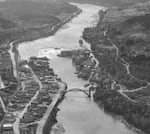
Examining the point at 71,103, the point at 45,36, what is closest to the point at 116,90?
the point at 71,103

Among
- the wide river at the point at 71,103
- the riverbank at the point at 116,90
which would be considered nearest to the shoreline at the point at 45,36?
the wide river at the point at 71,103

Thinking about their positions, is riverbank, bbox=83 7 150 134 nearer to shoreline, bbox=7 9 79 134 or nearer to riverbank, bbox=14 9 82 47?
shoreline, bbox=7 9 79 134

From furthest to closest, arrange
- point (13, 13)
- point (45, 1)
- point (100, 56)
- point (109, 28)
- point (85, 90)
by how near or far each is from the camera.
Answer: point (45, 1) < point (13, 13) < point (109, 28) < point (100, 56) < point (85, 90)

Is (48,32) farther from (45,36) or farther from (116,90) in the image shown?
(116,90)

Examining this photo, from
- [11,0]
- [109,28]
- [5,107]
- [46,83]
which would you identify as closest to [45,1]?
[11,0]

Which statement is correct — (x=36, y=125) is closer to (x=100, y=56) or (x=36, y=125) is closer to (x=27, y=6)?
(x=100, y=56)

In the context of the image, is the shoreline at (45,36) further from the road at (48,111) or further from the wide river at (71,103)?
the wide river at (71,103)

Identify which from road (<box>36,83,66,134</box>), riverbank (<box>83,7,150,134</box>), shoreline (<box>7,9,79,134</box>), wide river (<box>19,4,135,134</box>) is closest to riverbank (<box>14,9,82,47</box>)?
shoreline (<box>7,9,79,134</box>)
